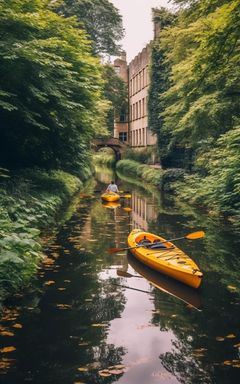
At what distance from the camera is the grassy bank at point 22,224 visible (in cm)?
796

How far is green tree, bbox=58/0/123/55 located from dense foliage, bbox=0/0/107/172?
2004cm

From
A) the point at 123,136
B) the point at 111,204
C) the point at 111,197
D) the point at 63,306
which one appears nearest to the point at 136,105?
the point at 123,136

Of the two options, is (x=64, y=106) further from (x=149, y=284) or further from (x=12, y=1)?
(x=149, y=284)

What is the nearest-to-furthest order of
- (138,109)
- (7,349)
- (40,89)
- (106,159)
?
1. (7,349)
2. (40,89)
3. (138,109)
4. (106,159)

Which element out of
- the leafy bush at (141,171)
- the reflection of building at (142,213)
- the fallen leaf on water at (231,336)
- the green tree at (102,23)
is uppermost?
the green tree at (102,23)

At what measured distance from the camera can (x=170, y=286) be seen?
384 inches

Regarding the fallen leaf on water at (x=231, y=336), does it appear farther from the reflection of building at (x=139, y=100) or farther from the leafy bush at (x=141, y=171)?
the reflection of building at (x=139, y=100)

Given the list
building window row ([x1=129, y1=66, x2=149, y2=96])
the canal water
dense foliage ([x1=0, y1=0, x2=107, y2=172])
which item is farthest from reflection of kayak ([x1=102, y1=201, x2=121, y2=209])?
building window row ([x1=129, y1=66, x2=149, y2=96])

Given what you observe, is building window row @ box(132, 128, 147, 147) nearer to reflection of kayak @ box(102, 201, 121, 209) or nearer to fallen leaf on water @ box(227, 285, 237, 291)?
reflection of kayak @ box(102, 201, 121, 209)

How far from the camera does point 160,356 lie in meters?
6.45

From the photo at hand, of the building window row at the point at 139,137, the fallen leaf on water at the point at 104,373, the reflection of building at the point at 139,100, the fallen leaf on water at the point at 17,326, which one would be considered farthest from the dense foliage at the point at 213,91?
the building window row at the point at 139,137

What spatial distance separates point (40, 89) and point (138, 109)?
41311 mm

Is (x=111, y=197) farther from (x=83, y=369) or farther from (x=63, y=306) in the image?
(x=83, y=369)

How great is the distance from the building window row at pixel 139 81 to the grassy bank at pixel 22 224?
3090 cm
